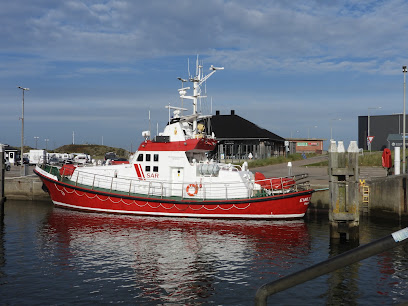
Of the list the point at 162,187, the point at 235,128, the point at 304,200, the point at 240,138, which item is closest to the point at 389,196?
the point at 304,200

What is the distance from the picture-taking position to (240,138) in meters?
56.9

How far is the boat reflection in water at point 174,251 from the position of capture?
13.3m

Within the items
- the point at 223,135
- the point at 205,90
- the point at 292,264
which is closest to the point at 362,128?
the point at 223,135

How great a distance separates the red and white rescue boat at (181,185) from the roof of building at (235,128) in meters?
29.4

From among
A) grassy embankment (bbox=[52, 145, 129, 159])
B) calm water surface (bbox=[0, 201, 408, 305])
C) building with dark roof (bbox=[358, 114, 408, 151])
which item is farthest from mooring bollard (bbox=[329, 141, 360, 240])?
grassy embankment (bbox=[52, 145, 129, 159])

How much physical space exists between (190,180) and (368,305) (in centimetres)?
1527

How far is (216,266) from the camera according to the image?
15516 millimetres

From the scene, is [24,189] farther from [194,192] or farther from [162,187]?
[194,192]

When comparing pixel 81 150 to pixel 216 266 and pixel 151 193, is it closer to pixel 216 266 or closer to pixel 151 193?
pixel 151 193

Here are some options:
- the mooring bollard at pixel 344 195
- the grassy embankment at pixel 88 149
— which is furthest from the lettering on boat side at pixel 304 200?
the grassy embankment at pixel 88 149

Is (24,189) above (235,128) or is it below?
below

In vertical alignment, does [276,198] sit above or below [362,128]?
below

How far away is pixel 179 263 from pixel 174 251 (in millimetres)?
1763

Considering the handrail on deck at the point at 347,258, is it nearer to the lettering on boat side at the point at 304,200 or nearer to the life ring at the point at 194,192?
the lettering on boat side at the point at 304,200
